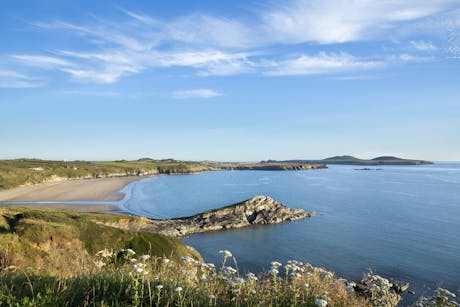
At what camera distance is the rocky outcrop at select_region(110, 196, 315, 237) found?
60.1 metres

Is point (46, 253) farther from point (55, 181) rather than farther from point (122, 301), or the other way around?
point (55, 181)

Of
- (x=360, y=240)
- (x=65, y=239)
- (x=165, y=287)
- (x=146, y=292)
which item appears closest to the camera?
(x=146, y=292)

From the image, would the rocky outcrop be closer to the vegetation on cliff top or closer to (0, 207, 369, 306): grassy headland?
(0, 207, 369, 306): grassy headland

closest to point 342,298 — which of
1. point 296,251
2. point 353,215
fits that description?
point 296,251

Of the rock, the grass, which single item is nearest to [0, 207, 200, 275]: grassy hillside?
the grass

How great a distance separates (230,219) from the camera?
68.1 m

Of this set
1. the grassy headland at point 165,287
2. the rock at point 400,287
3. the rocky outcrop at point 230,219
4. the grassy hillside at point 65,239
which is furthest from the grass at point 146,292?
the rocky outcrop at point 230,219

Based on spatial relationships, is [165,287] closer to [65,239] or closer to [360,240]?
[65,239]

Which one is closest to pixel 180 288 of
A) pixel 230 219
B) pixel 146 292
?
pixel 146 292

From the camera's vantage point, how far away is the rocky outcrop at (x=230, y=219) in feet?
197

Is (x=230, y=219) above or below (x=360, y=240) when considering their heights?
above

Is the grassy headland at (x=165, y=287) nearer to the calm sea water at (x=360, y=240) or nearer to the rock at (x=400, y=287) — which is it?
the rock at (x=400, y=287)

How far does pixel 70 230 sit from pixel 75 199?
83.9 m

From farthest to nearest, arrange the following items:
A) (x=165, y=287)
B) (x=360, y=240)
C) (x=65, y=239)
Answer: (x=360, y=240) < (x=65, y=239) < (x=165, y=287)
